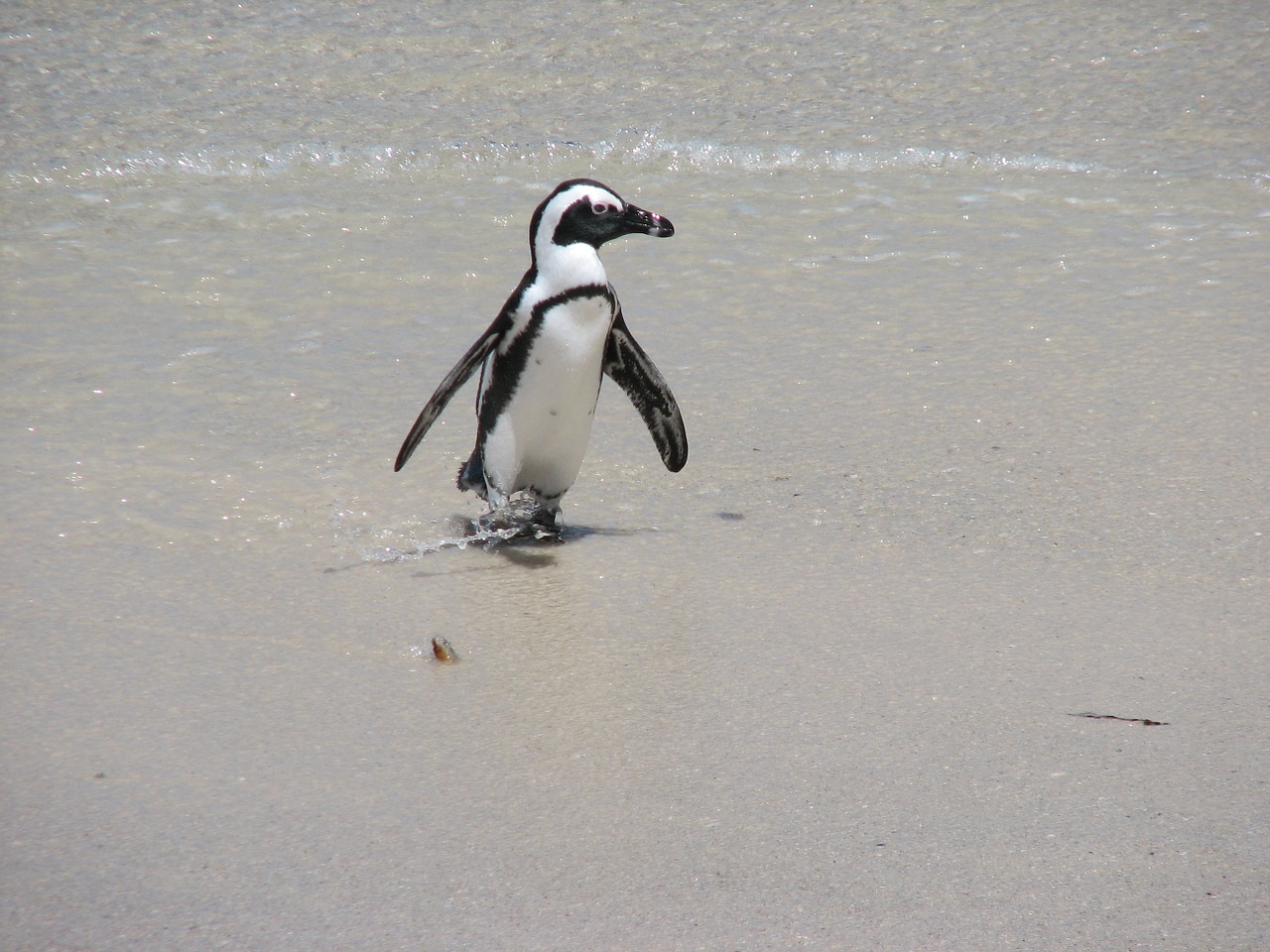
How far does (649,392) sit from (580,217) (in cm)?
43

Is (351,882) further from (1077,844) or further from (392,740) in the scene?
(1077,844)

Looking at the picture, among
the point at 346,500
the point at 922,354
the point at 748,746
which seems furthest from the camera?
the point at 922,354

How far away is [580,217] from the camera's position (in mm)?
2795

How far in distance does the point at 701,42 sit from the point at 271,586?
4620mm

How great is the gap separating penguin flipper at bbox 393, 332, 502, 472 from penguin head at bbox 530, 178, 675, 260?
0.21 m

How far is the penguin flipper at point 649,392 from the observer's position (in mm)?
2979

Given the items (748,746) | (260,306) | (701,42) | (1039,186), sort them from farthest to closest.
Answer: (701,42) < (1039,186) < (260,306) < (748,746)

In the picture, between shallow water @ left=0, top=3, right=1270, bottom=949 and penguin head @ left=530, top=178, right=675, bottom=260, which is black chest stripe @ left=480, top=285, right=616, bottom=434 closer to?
penguin head @ left=530, top=178, right=675, bottom=260

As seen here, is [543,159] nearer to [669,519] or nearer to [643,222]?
[643,222]

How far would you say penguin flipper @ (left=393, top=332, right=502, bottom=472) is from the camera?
282cm

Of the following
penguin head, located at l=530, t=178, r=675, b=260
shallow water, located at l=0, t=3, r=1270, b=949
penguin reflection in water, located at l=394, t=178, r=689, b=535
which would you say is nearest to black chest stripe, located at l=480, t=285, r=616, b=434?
penguin reflection in water, located at l=394, t=178, r=689, b=535

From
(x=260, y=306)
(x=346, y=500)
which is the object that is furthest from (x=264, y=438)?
(x=260, y=306)

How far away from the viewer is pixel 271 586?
252 cm

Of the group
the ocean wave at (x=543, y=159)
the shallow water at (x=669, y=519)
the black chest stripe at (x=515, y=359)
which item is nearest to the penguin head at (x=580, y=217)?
the black chest stripe at (x=515, y=359)
